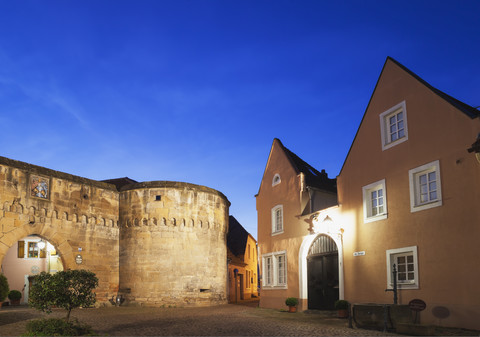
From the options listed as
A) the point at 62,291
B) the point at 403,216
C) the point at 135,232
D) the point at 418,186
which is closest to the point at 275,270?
the point at 135,232

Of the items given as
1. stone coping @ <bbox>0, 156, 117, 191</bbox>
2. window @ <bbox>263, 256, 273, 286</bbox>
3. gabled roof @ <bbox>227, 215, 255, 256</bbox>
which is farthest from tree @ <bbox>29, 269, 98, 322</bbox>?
gabled roof @ <bbox>227, 215, 255, 256</bbox>

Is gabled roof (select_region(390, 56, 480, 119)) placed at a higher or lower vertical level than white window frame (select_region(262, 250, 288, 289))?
higher

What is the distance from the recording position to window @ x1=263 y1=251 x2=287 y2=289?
835 inches

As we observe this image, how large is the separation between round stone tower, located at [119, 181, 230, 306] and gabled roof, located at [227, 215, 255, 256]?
1255 cm

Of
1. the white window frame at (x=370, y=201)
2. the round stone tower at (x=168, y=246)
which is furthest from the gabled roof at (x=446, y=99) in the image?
the round stone tower at (x=168, y=246)

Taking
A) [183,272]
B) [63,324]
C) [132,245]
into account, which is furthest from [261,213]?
[63,324]

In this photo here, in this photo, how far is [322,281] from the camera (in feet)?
61.0

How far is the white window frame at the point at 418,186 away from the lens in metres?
13.4

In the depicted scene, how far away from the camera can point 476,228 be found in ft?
39.7

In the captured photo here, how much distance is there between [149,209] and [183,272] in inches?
153

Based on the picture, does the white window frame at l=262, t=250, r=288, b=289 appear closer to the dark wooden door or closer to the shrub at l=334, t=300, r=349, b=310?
the dark wooden door

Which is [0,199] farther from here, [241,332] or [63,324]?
[241,332]

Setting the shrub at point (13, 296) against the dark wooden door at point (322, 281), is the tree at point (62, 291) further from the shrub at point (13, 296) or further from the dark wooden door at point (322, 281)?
the shrub at point (13, 296)

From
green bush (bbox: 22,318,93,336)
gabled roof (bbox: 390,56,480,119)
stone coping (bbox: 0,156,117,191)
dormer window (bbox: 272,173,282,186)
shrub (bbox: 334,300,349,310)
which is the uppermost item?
gabled roof (bbox: 390,56,480,119)
